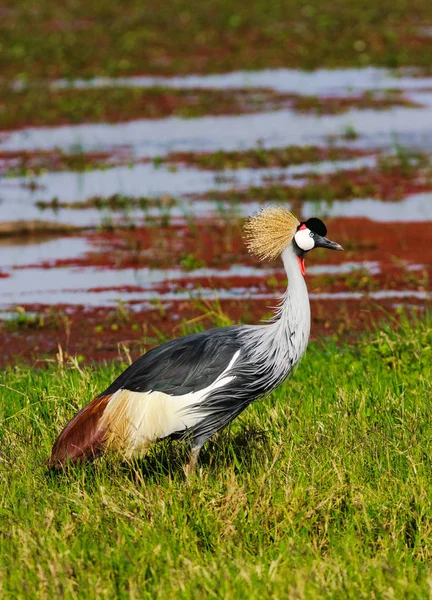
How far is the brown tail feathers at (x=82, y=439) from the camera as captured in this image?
5418 mm

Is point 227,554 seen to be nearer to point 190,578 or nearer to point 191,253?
point 190,578

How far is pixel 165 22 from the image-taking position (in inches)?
1200

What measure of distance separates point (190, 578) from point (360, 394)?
2.14 m

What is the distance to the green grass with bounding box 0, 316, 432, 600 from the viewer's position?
452 centimetres

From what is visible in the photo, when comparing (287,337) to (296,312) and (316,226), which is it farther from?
(316,226)

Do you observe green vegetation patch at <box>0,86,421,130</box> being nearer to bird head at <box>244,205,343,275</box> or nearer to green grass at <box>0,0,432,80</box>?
green grass at <box>0,0,432,80</box>

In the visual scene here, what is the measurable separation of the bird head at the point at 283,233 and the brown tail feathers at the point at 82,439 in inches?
35.3

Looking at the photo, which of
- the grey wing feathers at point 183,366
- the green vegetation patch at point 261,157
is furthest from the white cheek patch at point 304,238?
the green vegetation patch at point 261,157

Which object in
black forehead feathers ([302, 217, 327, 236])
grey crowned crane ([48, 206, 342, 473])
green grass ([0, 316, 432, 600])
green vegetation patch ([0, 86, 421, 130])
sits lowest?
green grass ([0, 316, 432, 600])

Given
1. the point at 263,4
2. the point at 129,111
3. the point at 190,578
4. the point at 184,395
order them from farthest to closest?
the point at 263,4 < the point at 129,111 < the point at 184,395 < the point at 190,578

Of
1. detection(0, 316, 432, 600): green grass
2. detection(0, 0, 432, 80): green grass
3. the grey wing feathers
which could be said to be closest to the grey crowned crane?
the grey wing feathers

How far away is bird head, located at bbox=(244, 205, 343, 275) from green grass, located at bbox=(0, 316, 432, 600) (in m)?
0.82

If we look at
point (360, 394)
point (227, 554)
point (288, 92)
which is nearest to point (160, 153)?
point (288, 92)

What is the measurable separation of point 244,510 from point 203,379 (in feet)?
1.83
